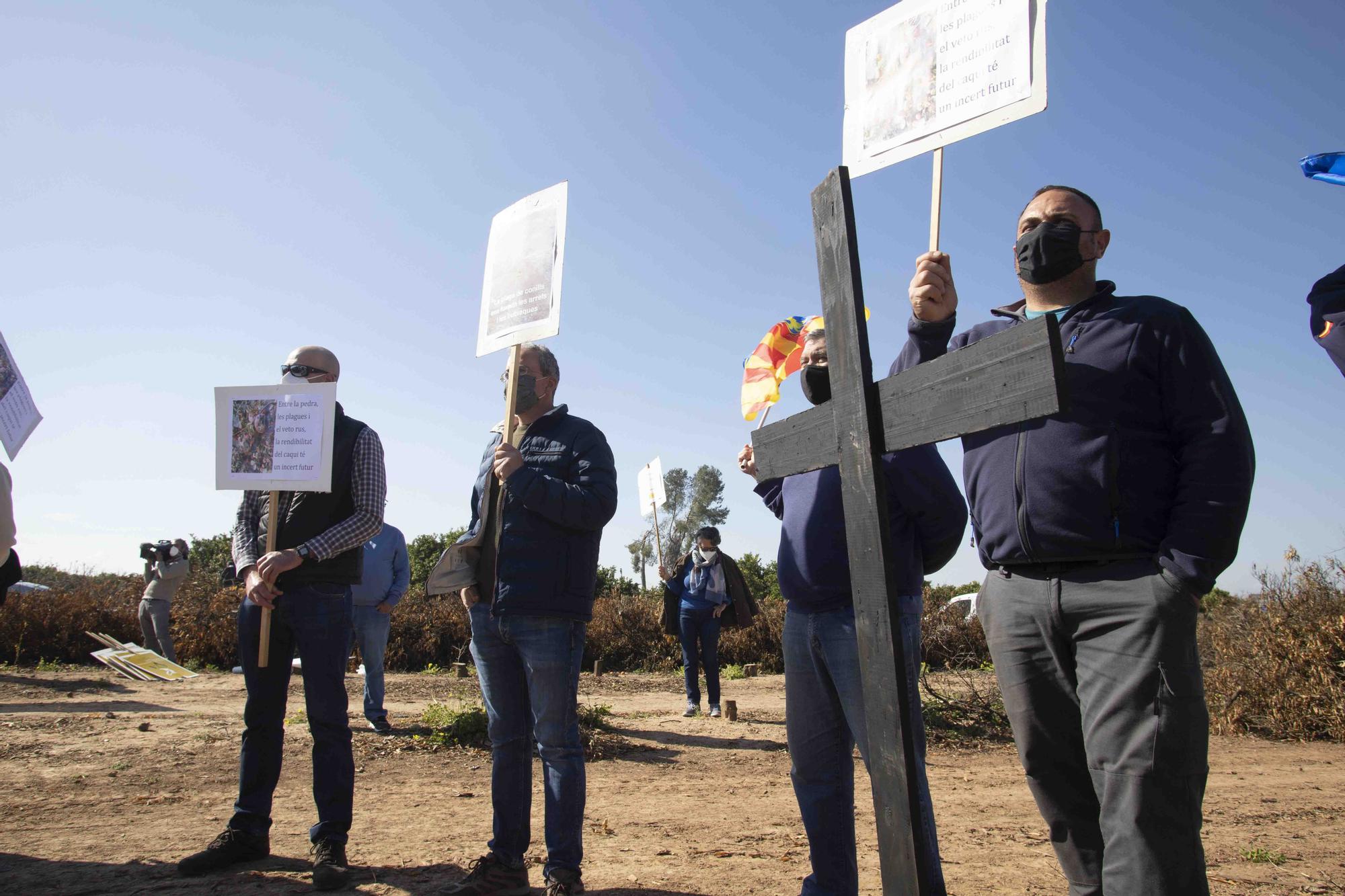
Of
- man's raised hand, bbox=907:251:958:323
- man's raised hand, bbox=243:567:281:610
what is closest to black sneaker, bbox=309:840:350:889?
man's raised hand, bbox=243:567:281:610

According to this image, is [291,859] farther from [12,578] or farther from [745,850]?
[745,850]

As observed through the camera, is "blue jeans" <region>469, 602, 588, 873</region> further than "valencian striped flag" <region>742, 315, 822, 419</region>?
No

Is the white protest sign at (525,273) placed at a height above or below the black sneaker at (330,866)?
above

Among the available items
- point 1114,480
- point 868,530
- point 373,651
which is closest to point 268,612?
point 868,530

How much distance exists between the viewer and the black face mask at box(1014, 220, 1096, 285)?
8.24 feet

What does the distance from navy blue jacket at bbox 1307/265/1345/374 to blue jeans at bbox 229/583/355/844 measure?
12.7ft

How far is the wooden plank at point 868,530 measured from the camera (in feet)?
6.40

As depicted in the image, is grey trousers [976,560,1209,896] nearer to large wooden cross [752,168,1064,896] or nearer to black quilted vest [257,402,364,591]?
large wooden cross [752,168,1064,896]

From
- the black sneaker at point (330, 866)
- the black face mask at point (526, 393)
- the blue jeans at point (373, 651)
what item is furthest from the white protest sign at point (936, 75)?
the blue jeans at point (373, 651)

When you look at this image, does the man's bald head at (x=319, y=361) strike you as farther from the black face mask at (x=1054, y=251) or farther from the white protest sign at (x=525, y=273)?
the black face mask at (x=1054, y=251)

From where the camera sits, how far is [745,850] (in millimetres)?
4270

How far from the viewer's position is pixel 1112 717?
7.07 feet

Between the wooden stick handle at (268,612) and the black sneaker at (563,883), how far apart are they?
1.58 meters

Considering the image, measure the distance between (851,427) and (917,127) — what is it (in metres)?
0.86
